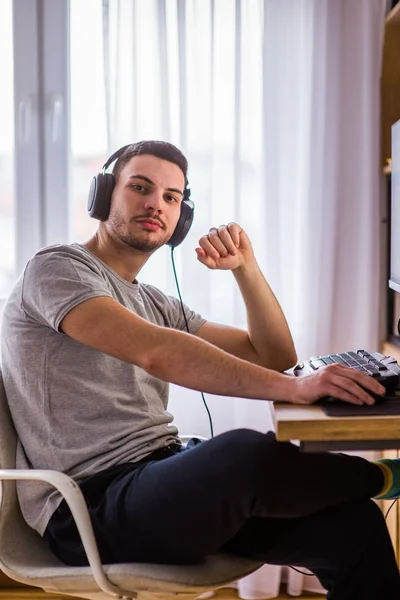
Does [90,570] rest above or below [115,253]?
below

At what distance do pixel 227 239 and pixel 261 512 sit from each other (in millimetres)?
692

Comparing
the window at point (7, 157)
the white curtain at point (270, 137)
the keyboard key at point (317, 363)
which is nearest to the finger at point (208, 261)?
the keyboard key at point (317, 363)

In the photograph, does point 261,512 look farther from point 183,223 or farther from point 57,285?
point 183,223

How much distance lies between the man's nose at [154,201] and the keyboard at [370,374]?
499mm

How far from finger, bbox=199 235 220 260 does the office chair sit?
625mm

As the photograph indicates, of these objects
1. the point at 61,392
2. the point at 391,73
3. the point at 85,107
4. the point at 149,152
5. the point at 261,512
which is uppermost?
the point at 391,73

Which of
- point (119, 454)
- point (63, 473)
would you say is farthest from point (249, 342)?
point (63, 473)

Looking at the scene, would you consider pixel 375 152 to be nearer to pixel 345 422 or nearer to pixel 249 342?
pixel 249 342

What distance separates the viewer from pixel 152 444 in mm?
1598

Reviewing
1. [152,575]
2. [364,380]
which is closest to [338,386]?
[364,380]

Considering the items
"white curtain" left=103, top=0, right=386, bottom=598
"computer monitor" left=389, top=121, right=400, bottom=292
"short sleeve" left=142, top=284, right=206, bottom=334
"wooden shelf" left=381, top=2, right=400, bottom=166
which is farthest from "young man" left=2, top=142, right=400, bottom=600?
"wooden shelf" left=381, top=2, right=400, bottom=166

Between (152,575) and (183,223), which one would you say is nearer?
(152,575)

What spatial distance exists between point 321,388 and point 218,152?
134 centimetres

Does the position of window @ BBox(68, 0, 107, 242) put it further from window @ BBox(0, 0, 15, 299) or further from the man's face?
the man's face
